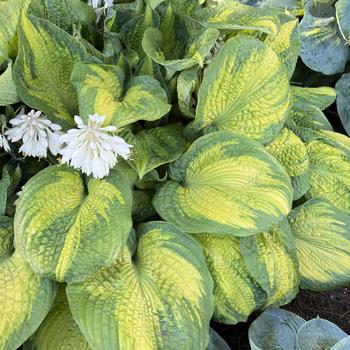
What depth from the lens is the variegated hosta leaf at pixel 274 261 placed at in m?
1.22

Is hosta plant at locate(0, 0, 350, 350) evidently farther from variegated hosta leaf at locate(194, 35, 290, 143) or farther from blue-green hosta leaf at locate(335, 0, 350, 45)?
blue-green hosta leaf at locate(335, 0, 350, 45)

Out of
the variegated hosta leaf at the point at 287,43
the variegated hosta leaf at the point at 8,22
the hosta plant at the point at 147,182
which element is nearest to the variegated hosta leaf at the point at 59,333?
the hosta plant at the point at 147,182

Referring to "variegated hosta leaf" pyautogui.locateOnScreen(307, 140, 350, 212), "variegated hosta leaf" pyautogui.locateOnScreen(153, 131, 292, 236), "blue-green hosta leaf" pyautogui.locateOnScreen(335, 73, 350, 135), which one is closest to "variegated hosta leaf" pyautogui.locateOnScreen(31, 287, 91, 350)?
"variegated hosta leaf" pyautogui.locateOnScreen(153, 131, 292, 236)

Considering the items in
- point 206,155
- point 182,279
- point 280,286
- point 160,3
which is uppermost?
point 160,3

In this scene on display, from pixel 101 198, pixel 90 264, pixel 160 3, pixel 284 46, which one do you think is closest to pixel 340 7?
pixel 284 46

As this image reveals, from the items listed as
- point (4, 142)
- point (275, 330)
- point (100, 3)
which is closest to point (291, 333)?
point (275, 330)

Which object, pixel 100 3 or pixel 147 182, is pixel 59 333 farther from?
pixel 100 3

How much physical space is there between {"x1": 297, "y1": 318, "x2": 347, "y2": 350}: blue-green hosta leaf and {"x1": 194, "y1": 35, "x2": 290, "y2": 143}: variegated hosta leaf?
1.32 ft

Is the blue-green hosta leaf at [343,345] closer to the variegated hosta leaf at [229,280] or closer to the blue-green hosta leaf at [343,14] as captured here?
the variegated hosta leaf at [229,280]

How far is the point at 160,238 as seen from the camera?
1.13 meters

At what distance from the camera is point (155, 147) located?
1185mm

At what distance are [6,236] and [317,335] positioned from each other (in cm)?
67

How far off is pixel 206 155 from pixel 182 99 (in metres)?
0.14

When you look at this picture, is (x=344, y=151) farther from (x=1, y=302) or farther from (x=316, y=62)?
(x=1, y=302)
